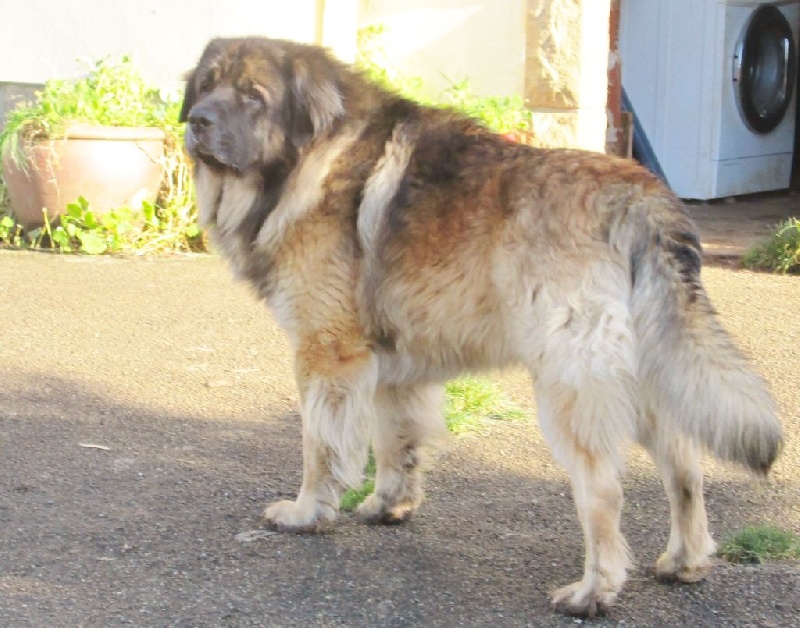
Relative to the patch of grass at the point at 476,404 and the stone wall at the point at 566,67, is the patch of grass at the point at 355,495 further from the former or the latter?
the stone wall at the point at 566,67

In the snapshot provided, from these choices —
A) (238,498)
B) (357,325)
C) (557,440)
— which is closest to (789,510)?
(557,440)

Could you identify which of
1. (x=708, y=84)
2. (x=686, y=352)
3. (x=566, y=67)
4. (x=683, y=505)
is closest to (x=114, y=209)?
(x=566, y=67)

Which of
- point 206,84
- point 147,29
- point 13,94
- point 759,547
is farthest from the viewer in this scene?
point 13,94

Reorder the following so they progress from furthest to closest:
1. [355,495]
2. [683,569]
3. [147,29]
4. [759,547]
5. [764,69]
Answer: [764,69], [147,29], [355,495], [759,547], [683,569]

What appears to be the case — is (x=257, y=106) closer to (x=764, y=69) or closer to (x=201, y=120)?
(x=201, y=120)

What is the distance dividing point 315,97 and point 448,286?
2.87 ft

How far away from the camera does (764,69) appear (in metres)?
11.5

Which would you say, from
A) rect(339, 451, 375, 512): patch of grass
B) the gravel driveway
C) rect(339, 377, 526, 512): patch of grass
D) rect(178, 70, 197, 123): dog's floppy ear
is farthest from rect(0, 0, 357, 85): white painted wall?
rect(339, 451, 375, 512): patch of grass

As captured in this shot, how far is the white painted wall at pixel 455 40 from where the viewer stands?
8656 millimetres

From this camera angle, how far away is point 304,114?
3934mm

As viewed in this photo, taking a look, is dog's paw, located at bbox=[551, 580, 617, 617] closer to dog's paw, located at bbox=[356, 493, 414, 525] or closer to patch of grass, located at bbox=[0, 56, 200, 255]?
dog's paw, located at bbox=[356, 493, 414, 525]

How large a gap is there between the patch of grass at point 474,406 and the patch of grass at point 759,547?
4.89 feet

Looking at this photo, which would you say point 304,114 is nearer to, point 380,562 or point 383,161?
point 383,161

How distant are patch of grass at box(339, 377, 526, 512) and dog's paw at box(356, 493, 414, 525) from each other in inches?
37.8
